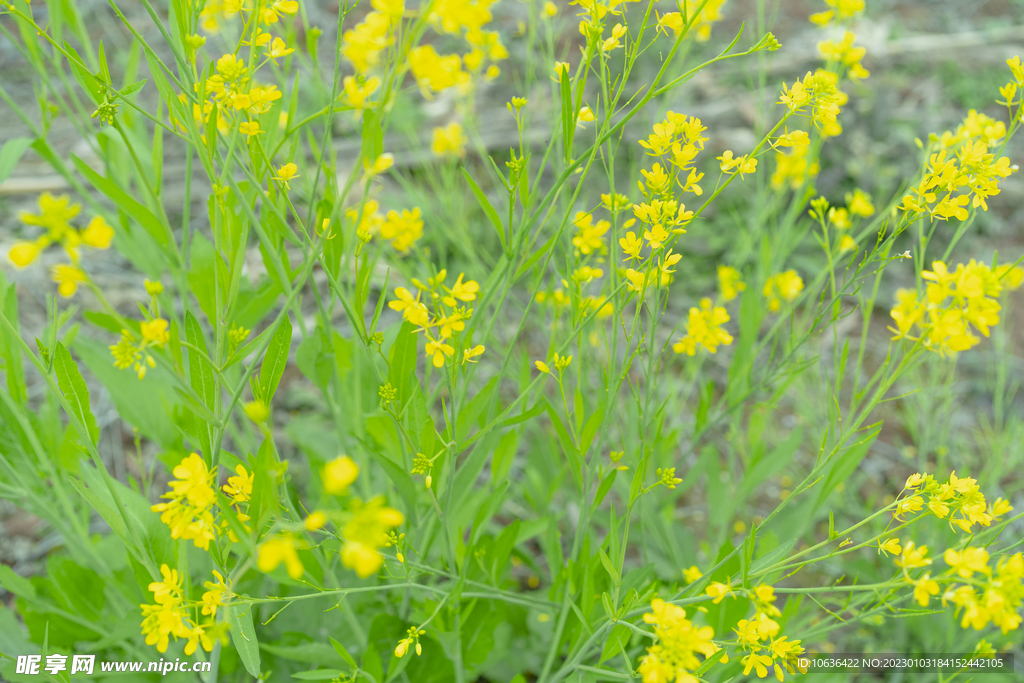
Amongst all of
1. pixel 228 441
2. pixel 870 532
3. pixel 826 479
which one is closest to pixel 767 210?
pixel 826 479

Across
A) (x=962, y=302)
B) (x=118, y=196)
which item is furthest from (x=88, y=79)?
(x=962, y=302)

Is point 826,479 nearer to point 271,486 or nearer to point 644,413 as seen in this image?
point 644,413

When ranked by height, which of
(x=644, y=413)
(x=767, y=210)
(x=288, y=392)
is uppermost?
(x=767, y=210)

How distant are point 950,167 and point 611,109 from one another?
456 millimetres

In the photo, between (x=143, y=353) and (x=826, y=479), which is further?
(x=826, y=479)

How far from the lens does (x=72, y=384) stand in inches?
35.3

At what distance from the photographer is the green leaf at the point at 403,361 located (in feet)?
3.02

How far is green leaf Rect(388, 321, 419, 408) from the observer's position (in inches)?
36.2

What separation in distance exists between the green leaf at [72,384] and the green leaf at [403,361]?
432 millimetres

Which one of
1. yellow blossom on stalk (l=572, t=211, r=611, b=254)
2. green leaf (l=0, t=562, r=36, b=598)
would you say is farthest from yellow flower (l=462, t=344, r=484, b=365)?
green leaf (l=0, t=562, r=36, b=598)

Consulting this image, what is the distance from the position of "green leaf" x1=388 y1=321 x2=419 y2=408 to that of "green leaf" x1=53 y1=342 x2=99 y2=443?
432 millimetres

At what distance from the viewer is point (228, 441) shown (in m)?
1.92

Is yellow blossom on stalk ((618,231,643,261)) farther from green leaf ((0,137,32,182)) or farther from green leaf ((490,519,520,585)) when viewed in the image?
green leaf ((0,137,32,182))

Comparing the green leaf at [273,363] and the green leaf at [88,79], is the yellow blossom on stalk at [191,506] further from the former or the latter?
the green leaf at [88,79]
